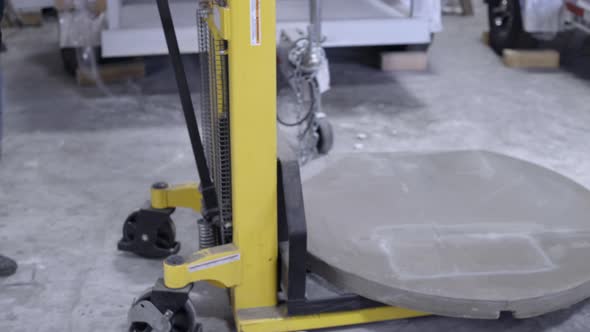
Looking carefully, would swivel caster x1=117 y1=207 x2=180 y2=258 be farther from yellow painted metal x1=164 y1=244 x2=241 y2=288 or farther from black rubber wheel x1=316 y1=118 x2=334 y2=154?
black rubber wheel x1=316 y1=118 x2=334 y2=154

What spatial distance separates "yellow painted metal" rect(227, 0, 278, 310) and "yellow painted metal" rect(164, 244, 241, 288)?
35 millimetres

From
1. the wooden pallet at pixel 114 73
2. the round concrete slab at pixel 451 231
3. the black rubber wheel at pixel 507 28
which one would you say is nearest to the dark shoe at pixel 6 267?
the round concrete slab at pixel 451 231

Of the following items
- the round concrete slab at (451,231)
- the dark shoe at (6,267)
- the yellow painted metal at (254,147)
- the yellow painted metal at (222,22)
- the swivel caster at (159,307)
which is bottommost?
the dark shoe at (6,267)

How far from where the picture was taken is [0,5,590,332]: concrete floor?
98.4 inches

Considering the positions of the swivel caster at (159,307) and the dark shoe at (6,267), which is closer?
the swivel caster at (159,307)

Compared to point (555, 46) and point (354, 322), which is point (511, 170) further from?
point (555, 46)

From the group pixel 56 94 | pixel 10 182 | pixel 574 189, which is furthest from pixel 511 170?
pixel 56 94

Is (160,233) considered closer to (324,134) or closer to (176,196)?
(176,196)

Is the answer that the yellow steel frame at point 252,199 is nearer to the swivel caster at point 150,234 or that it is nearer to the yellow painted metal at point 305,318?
the yellow painted metal at point 305,318

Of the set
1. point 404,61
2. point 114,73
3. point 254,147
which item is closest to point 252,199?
point 254,147

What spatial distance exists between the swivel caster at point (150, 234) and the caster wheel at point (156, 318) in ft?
1.88

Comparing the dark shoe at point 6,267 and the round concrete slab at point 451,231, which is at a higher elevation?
the round concrete slab at point 451,231

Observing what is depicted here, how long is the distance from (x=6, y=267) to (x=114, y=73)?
2.53m

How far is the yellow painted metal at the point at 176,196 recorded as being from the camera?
2.68 m
